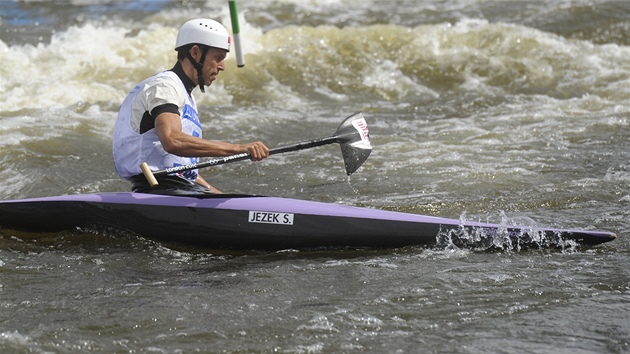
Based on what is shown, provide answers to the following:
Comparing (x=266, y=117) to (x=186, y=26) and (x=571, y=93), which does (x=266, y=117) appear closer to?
(x=571, y=93)

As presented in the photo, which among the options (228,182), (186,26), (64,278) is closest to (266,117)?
(228,182)

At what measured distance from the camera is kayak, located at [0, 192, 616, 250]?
4.72 m

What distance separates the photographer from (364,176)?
264 inches

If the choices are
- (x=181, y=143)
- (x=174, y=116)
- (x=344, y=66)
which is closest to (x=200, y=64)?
(x=174, y=116)

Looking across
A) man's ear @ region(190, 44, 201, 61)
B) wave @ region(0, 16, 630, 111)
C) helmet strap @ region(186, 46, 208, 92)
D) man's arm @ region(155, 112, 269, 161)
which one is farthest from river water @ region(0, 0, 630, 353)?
man's ear @ region(190, 44, 201, 61)

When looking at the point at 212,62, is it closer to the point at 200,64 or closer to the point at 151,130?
the point at 200,64

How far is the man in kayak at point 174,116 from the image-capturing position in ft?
15.5

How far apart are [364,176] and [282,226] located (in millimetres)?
1962

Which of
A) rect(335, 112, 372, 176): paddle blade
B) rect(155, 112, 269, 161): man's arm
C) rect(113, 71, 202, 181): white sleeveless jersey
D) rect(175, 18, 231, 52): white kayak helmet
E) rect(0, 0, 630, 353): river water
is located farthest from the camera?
rect(335, 112, 372, 176): paddle blade

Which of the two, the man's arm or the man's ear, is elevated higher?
the man's ear

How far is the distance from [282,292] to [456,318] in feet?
2.73

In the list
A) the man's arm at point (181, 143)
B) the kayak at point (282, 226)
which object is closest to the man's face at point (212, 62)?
the man's arm at point (181, 143)

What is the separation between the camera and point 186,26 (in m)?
5.00

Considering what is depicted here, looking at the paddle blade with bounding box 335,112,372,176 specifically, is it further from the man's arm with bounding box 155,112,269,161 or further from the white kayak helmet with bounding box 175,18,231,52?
the white kayak helmet with bounding box 175,18,231,52
